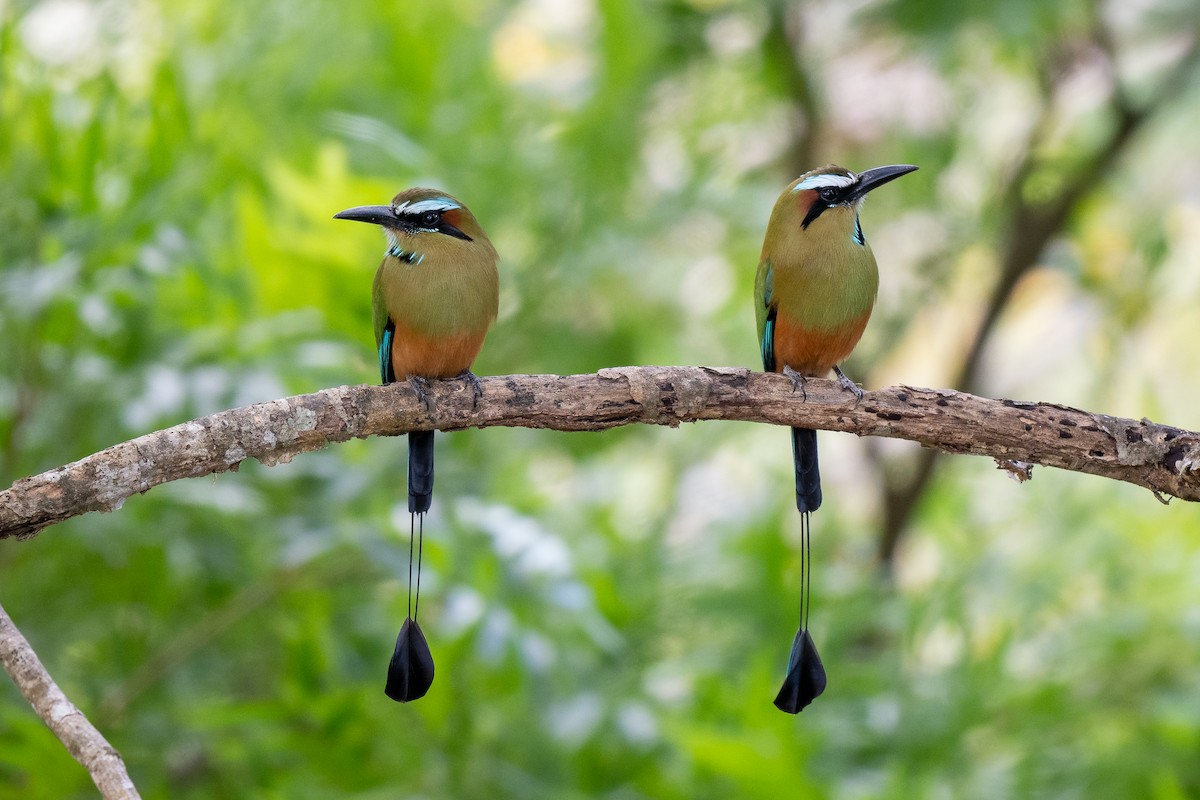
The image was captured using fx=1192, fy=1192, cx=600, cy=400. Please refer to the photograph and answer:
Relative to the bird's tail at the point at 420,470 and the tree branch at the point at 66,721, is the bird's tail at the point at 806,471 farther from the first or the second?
the tree branch at the point at 66,721

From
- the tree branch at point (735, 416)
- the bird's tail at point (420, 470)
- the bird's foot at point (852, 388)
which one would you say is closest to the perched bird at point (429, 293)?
the bird's tail at point (420, 470)

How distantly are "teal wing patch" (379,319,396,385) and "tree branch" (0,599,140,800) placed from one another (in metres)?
1.03

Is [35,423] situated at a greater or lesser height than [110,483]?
greater

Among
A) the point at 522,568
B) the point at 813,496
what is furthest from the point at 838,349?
the point at 522,568

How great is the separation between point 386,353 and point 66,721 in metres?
1.16

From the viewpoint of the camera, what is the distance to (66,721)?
5.75 feet

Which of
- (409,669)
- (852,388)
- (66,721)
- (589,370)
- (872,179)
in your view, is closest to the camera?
(66,721)

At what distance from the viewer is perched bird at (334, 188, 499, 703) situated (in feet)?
8.25

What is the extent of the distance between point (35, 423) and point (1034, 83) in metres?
4.67

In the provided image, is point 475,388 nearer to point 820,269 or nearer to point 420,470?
point 420,470

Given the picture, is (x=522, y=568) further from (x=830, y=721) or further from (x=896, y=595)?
(x=896, y=595)

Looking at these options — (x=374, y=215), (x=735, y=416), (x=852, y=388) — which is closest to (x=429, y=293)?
(x=374, y=215)

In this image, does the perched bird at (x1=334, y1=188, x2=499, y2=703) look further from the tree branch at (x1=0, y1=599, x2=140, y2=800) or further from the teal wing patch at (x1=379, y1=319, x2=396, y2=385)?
the tree branch at (x1=0, y1=599, x2=140, y2=800)

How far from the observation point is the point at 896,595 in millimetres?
5234
